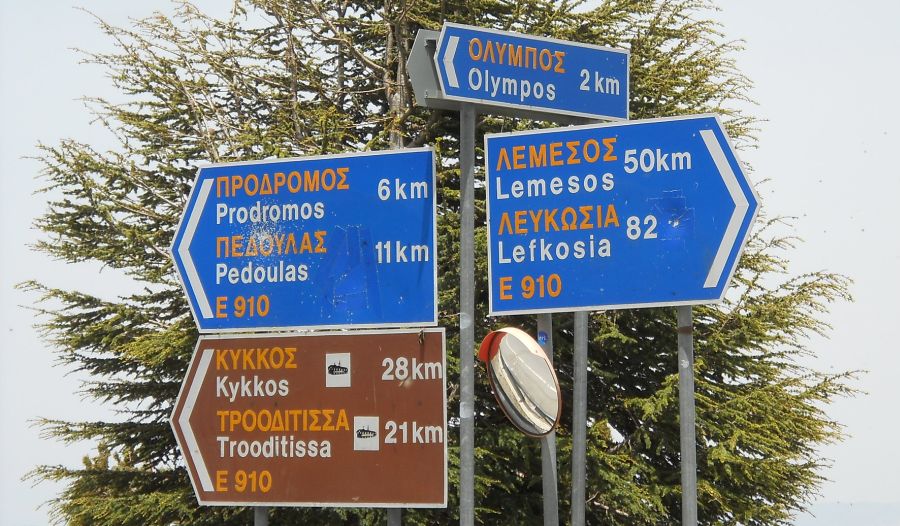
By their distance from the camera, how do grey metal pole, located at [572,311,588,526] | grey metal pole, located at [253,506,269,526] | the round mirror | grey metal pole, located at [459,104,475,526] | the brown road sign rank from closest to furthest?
the round mirror → grey metal pole, located at [459,104,475,526] → the brown road sign → grey metal pole, located at [253,506,269,526] → grey metal pole, located at [572,311,588,526]

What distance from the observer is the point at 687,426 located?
637cm

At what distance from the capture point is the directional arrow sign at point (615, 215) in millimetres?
6250

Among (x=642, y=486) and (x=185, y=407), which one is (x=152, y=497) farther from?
(x=185, y=407)

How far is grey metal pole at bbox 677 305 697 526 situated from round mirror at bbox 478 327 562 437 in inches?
30.9

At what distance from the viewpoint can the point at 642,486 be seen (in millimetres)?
16094

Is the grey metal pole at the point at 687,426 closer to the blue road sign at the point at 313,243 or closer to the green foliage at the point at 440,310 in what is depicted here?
the blue road sign at the point at 313,243

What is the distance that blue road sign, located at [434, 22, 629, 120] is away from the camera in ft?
21.5

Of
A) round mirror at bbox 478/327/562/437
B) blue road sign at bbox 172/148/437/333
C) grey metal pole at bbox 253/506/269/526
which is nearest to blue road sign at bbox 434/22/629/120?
blue road sign at bbox 172/148/437/333

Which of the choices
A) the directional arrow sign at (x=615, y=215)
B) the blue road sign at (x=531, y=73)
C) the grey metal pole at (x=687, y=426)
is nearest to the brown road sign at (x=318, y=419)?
the directional arrow sign at (x=615, y=215)

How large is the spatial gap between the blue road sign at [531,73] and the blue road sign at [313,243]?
54 cm

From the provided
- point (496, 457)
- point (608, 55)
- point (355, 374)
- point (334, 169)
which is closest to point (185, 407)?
point (355, 374)

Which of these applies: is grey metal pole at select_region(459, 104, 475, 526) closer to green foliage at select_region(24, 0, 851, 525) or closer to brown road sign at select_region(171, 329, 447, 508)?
brown road sign at select_region(171, 329, 447, 508)

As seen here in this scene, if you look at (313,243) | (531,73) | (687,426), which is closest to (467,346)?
(313,243)

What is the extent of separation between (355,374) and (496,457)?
28.3 ft
